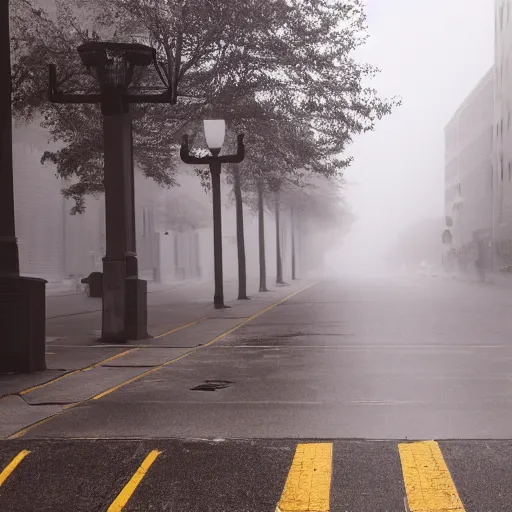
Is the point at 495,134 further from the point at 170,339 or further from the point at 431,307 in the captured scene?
the point at 170,339

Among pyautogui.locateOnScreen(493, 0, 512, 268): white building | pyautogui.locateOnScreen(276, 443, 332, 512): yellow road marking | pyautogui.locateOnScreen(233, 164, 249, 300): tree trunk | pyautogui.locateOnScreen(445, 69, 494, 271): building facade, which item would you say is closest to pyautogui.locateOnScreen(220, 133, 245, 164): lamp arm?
pyautogui.locateOnScreen(233, 164, 249, 300): tree trunk

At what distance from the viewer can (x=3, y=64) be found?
10.4 meters

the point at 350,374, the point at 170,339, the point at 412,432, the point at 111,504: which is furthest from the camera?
the point at 170,339

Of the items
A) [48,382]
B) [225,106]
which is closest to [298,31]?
[225,106]

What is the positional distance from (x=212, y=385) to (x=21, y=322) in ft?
8.14

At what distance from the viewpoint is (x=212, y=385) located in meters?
9.62

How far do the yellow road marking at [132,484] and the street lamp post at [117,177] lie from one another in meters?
8.73

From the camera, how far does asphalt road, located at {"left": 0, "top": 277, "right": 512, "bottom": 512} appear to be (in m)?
5.21

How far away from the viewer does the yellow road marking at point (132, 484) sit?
5.08 metres

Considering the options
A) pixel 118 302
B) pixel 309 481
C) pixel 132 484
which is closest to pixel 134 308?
pixel 118 302

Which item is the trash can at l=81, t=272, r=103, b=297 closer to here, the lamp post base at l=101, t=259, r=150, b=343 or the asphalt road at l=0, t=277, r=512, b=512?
the lamp post base at l=101, t=259, r=150, b=343

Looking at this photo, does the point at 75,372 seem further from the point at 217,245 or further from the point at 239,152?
the point at 217,245

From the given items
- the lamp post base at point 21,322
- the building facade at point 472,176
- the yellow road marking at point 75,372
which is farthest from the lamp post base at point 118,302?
the building facade at point 472,176

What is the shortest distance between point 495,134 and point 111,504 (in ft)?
257
